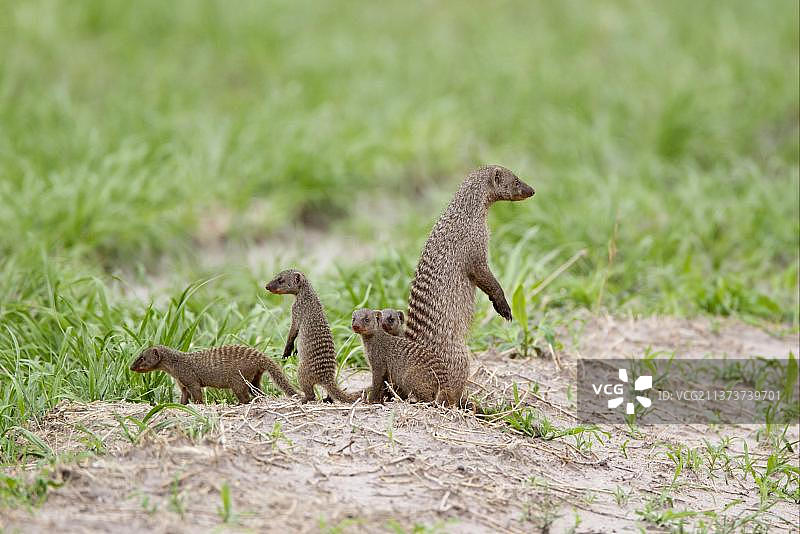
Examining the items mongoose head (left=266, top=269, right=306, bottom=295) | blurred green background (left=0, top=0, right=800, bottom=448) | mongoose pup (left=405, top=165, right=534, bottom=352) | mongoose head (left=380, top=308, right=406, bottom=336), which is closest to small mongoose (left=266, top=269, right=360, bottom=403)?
mongoose head (left=266, top=269, right=306, bottom=295)

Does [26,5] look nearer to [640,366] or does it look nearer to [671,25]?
[671,25]

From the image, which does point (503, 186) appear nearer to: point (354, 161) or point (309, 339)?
point (309, 339)

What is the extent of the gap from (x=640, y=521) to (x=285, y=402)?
4.61ft

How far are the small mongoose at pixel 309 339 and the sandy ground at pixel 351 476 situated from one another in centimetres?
11

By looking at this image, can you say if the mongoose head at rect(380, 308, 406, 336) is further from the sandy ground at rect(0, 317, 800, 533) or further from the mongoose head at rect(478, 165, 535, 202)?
the mongoose head at rect(478, 165, 535, 202)

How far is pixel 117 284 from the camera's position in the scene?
263 inches

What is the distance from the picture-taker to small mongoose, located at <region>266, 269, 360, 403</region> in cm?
436

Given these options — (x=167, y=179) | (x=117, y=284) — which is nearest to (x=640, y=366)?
(x=117, y=284)

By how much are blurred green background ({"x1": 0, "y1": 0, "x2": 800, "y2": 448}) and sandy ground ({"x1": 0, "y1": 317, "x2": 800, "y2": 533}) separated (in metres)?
0.76

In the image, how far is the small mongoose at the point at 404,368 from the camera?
4328mm

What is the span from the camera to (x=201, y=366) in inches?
170

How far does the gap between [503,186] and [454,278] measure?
51cm

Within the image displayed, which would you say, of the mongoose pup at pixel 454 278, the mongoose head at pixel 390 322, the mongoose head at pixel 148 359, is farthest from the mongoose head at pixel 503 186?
the mongoose head at pixel 148 359

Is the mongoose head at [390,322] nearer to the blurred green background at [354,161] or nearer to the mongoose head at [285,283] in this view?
the mongoose head at [285,283]
